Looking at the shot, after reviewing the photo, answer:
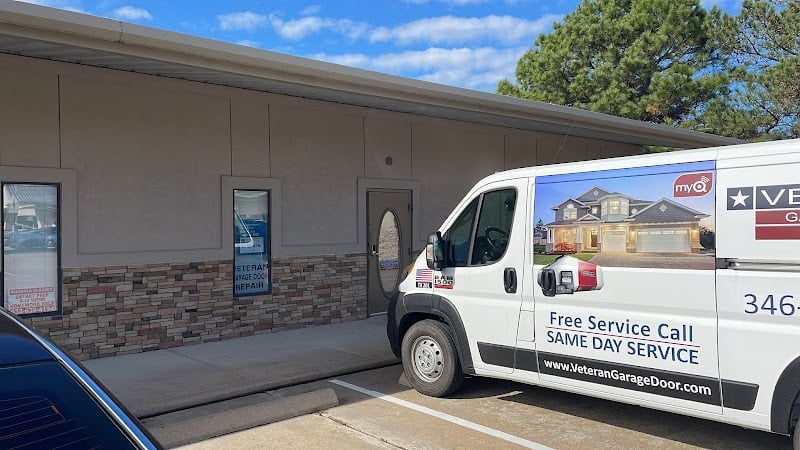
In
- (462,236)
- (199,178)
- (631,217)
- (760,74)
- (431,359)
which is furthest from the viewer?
(760,74)

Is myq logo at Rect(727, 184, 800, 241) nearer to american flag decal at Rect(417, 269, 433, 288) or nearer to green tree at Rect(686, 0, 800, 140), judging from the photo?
american flag decal at Rect(417, 269, 433, 288)

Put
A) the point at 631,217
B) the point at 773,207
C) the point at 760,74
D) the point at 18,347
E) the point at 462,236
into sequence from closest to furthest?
the point at 18,347 → the point at 773,207 → the point at 631,217 → the point at 462,236 → the point at 760,74

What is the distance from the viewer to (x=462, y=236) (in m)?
6.28

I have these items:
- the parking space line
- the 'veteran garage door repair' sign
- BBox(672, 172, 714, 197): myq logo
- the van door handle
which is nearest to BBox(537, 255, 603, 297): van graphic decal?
the van door handle

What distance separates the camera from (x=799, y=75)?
20219mm

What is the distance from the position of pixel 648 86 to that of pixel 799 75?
481cm

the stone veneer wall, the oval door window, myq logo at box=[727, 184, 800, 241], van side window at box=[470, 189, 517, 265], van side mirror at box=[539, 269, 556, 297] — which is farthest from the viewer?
the oval door window

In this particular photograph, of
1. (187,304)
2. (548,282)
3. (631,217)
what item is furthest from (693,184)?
(187,304)

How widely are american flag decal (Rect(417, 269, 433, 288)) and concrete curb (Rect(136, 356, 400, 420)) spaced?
160 centimetres

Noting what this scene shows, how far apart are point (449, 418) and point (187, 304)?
443cm

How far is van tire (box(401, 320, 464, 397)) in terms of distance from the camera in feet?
20.5

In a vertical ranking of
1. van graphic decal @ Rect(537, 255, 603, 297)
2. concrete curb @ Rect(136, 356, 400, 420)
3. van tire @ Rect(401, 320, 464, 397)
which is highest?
van graphic decal @ Rect(537, 255, 603, 297)

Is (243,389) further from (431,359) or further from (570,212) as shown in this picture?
(570,212)

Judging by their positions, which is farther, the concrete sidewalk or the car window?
the concrete sidewalk
